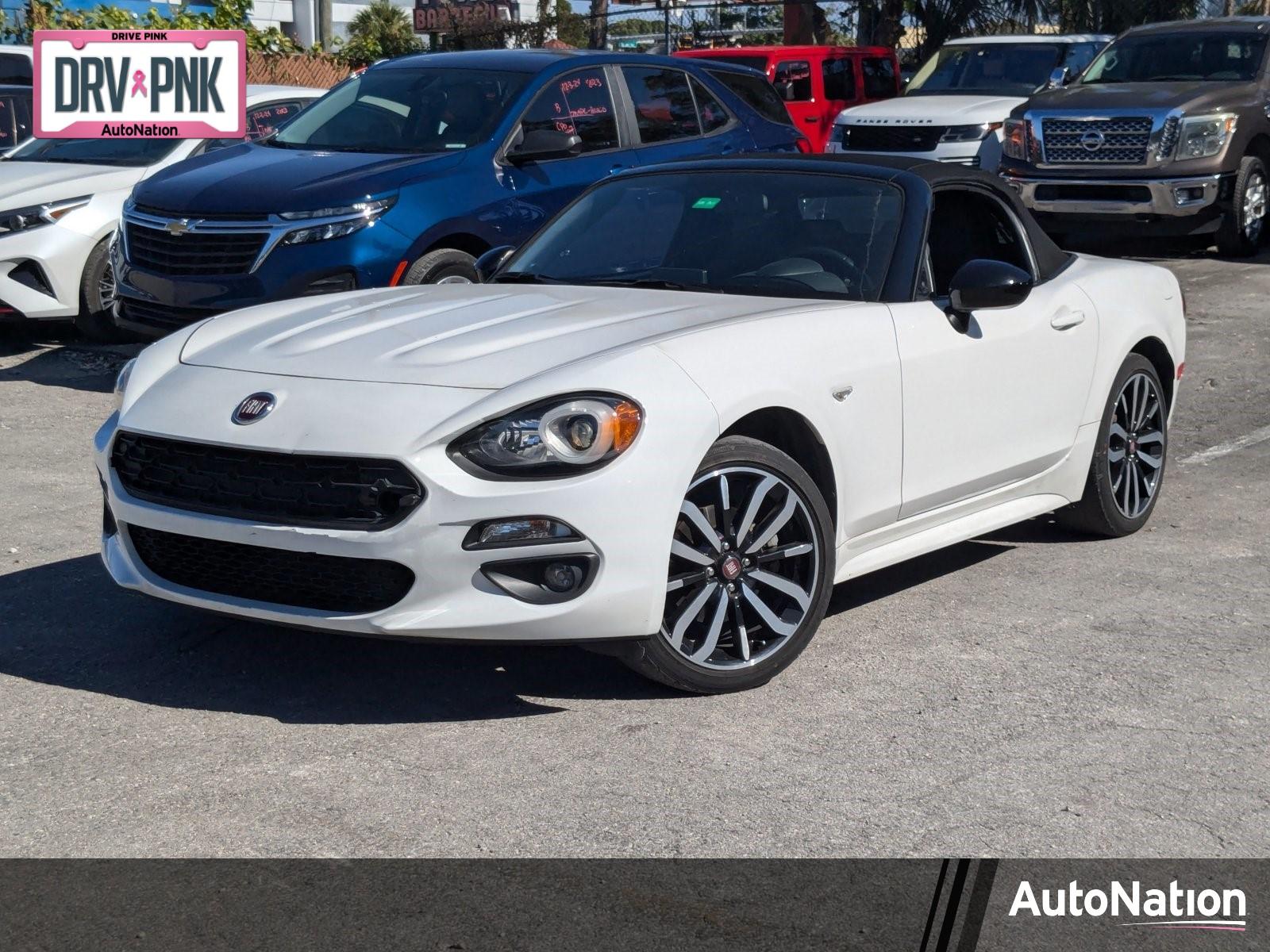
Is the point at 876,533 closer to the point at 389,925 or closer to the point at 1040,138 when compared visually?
the point at 389,925

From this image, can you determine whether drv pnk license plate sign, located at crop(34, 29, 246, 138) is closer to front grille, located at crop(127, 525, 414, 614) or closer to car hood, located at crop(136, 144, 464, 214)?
car hood, located at crop(136, 144, 464, 214)

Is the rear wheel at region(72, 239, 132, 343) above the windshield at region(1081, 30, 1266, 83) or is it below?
below

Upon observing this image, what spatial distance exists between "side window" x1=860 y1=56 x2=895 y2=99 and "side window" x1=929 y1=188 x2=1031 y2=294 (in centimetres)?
1642

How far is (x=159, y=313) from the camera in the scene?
352 inches

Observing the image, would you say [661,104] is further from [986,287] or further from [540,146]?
[986,287]

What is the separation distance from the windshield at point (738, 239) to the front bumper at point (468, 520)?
109cm

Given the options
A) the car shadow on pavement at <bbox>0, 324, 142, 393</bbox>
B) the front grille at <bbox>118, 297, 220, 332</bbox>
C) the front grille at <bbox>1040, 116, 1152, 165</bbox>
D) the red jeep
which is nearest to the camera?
the front grille at <bbox>118, 297, 220, 332</bbox>

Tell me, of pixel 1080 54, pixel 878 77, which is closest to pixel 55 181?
pixel 1080 54

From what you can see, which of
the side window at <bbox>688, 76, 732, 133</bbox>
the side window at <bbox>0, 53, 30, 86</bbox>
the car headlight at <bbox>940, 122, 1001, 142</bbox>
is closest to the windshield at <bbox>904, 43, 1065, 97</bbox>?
the car headlight at <bbox>940, 122, 1001, 142</bbox>

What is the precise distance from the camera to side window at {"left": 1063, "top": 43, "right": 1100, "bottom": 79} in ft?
58.4

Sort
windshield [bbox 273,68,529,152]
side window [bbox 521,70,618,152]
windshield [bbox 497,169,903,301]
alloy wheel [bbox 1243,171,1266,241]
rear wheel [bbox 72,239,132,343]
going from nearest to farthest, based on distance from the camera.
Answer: windshield [bbox 497,169,903,301] → windshield [bbox 273,68,529,152] → side window [bbox 521,70,618,152] → rear wheel [bbox 72,239,132,343] → alloy wheel [bbox 1243,171,1266,241]

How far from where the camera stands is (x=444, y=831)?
3.62 m

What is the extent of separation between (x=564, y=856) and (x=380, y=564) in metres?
0.99

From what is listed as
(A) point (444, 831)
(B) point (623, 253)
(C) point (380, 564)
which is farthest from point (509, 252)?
(A) point (444, 831)
